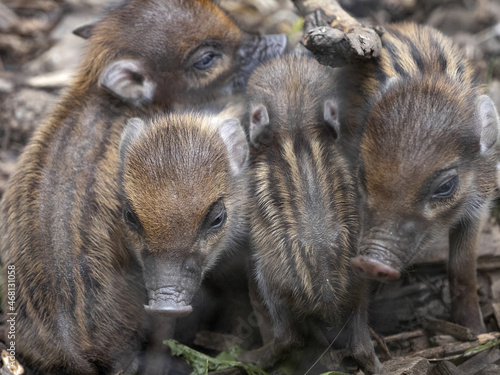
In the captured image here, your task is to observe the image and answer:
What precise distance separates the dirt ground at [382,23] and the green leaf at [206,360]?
5.9 inches

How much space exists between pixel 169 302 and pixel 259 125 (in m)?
0.99

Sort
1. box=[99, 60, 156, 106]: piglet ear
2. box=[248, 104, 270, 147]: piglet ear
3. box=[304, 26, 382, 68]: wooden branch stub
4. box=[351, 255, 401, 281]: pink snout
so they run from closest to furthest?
1. box=[351, 255, 401, 281]: pink snout
2. box=[304, 26, 382, 68]: wooden branch stub
3. box=[248, 104, 270, 147]: piglet ear
4. box=[99, 60, 156, 106]: piglet ear

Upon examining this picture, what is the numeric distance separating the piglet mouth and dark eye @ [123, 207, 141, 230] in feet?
1.06

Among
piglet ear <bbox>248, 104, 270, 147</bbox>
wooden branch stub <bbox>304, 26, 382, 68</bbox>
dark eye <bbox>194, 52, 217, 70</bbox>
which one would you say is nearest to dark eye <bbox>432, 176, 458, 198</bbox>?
wooden branch stub <bbox>304, 26, 382, 68</bbox>

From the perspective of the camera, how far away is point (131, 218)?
120 inches

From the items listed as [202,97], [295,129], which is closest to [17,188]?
[202,97]

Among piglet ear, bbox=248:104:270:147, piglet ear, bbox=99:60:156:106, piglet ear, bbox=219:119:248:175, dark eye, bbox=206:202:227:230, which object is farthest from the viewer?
piglet ear, bbox=99:60:156:106

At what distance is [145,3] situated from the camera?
3938mm

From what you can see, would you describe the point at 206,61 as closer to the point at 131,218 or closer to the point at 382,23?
the point at 382,23

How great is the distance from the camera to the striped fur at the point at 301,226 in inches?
113

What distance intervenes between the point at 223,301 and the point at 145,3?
1881 mm

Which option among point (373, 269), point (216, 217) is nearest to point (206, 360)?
point (216, 217)

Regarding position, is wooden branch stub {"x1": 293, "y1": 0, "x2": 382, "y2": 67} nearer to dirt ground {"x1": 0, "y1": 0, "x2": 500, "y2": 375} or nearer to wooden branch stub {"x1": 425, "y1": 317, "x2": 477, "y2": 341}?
dirt ground {"x1": 0, "y1": 0, "x2": 500, "y2": 375}

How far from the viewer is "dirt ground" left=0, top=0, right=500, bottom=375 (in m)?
3.22
